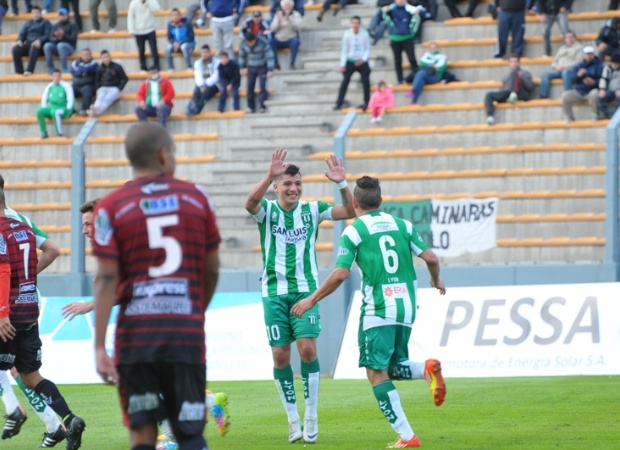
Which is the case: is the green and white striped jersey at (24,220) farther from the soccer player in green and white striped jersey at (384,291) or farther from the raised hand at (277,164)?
the soccer player in green and white striped jersey at (384,291)

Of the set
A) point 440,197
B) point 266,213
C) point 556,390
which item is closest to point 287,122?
point 440,197

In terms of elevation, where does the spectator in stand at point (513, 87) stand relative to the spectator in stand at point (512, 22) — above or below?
below

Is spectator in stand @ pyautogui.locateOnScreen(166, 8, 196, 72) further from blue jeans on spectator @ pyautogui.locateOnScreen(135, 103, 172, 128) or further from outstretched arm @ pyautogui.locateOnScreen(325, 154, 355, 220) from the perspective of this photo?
outstretched arm @ pyautogui.locateOnScreen(325, 154, 355, 220)

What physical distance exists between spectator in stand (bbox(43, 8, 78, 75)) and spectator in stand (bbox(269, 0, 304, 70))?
14.9ft

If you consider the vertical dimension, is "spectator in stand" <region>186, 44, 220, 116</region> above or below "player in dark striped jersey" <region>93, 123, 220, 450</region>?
below

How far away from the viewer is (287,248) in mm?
10625

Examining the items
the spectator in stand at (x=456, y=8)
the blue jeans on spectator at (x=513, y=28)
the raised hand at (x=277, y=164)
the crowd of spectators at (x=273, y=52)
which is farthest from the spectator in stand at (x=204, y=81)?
the raised hand at (x=277, y=164)

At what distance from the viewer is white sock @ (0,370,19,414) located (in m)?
10.8

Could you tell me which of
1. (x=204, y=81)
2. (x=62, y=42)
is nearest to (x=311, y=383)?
(x=204, y=81)

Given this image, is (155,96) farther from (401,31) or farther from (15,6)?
(15,6)

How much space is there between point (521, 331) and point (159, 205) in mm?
11249

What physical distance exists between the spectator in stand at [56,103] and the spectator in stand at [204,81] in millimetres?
2530

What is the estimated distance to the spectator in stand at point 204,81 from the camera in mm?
24109

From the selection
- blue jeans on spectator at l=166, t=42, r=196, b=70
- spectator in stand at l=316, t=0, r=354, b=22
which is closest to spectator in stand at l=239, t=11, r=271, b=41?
spectator in stand at l=316, t=0, r=354, b=22
